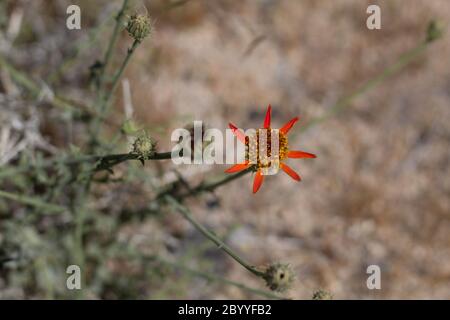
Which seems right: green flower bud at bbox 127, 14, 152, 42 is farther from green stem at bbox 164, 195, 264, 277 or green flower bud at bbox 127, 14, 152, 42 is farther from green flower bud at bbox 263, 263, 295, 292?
green flower bud at bbox 263, 263, 295, 292

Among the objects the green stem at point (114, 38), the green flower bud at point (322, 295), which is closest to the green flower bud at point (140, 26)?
the green stem at point (114, 38)

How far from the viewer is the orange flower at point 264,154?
4.89ft

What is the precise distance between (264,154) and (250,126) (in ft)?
4.75

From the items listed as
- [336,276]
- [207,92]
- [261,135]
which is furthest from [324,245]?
[261,135]

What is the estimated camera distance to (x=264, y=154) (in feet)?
5.07

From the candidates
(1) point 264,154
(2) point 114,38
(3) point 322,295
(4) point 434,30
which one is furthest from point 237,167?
(4) point 434,30

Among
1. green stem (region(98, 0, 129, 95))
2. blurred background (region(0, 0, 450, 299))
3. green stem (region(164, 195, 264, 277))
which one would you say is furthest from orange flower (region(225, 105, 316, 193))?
blurred background (region(0, 0, 450, 299))

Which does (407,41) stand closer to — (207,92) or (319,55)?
(319,55)

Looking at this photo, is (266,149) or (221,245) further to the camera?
(266,149)

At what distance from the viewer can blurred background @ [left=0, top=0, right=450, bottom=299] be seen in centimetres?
235

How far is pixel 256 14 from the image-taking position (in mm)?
3146

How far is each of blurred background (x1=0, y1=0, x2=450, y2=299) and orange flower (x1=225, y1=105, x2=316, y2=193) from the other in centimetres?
65

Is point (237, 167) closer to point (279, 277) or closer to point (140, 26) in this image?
point (279, 277)

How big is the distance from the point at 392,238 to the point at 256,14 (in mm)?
1382
